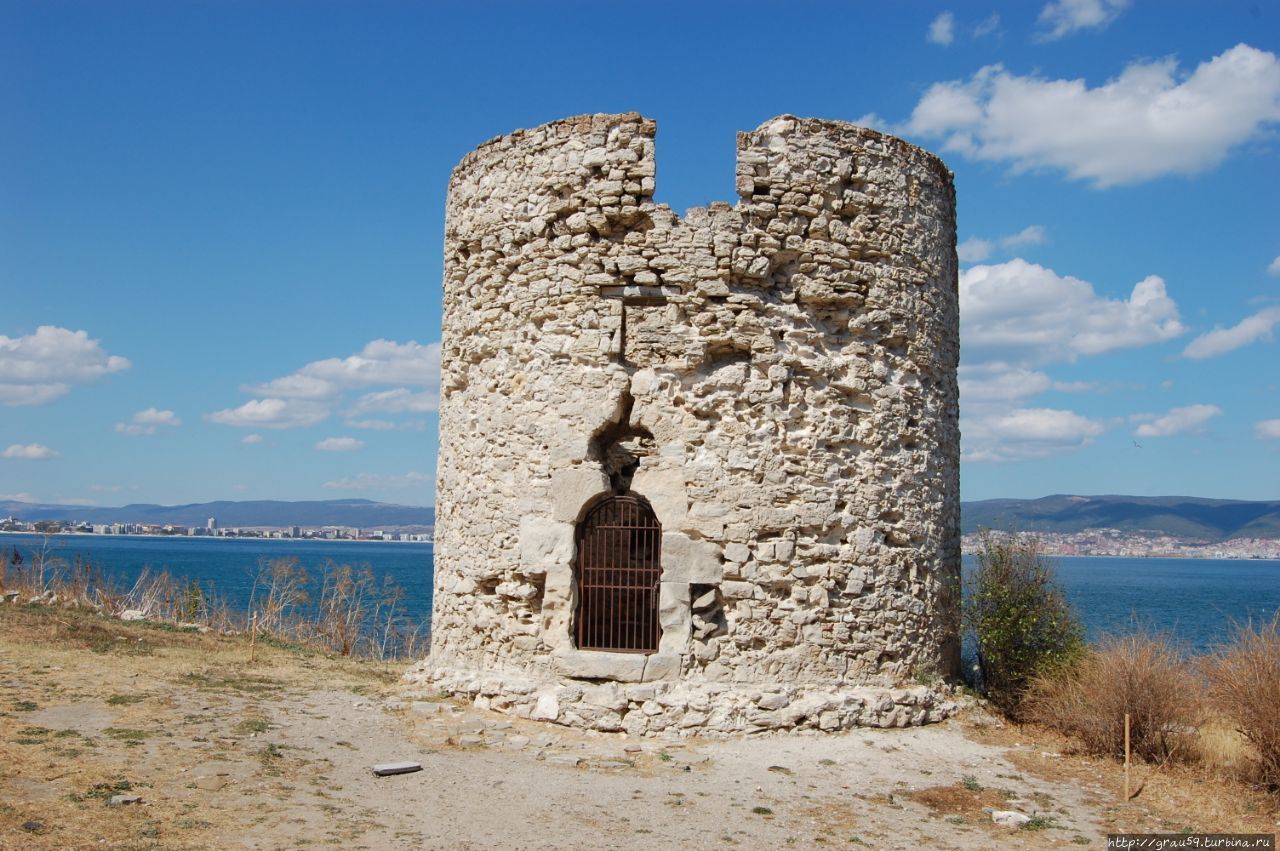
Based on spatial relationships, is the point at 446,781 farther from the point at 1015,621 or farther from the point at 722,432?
the point at 1015,621

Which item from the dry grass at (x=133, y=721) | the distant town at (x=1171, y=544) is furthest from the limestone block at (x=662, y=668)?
the distant town at (x=1171, y=544)

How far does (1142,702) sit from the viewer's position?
29.2 feet

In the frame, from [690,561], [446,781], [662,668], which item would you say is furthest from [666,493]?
[446,781]

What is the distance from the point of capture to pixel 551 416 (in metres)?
9.98

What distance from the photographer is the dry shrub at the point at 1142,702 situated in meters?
8.88

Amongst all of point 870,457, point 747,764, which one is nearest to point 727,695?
point 747,764

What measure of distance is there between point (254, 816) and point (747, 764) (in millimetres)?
4023

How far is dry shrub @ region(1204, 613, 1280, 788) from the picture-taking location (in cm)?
795

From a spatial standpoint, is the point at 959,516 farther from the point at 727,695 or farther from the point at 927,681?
the point at 727,695

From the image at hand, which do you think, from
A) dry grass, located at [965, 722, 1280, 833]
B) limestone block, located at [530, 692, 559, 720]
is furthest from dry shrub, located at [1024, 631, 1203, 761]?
limestone block, located at [530, 692, 559, 720]

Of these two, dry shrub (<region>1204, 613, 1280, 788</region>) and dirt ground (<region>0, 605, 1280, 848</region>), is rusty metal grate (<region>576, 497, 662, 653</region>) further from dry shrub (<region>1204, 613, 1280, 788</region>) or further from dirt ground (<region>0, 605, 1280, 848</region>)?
dry shrub (<region>1204, 613, 1280, 788</region>)

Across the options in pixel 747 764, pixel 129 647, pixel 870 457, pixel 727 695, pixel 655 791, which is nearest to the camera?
Result: pixel 655 791

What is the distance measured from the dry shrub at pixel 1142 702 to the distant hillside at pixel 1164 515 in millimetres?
124684

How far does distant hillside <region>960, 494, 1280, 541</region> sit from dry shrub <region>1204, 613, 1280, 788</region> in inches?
4928
